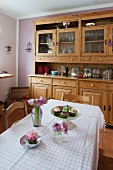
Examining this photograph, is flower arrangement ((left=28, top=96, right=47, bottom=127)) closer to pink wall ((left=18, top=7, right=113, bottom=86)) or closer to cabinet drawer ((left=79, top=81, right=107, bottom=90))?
cabinet drawer ((left=79, top=81, right=107, bottom=90))

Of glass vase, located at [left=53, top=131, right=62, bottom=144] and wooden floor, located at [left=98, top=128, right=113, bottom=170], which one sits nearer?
glass vase, located at [left=53, top=131, right=62, bottom=144]

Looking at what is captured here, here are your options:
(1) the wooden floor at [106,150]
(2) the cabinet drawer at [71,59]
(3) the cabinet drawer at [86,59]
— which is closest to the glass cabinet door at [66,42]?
(2) the cabinet drawer at [71,59]

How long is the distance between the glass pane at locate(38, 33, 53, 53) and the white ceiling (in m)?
0.61

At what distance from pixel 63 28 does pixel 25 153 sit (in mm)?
2918

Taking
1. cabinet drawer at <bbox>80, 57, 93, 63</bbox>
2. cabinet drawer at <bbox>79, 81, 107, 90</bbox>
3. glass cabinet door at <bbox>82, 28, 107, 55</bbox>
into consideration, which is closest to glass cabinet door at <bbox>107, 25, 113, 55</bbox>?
glass cabinet door at <bbox>82, 28, 107, 55</bbox>

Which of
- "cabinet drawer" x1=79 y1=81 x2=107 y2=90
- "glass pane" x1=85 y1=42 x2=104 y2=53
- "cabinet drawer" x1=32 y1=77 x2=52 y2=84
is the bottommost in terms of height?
"cabinet drawer" x1=79 y1=81 x2=107 y2=90

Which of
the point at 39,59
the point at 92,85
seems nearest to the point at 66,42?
the point at 39,59

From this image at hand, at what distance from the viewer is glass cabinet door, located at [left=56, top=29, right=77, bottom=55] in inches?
122

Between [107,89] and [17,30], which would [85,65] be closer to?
[107,89]

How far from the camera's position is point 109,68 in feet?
10.2

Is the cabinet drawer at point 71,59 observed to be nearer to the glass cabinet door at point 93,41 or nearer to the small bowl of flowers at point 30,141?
the glass cabinet door at point 93,41

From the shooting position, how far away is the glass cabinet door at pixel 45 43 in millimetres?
3292

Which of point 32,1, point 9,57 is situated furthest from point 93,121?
point 9,57

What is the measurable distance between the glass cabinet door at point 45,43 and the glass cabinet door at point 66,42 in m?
0.15
